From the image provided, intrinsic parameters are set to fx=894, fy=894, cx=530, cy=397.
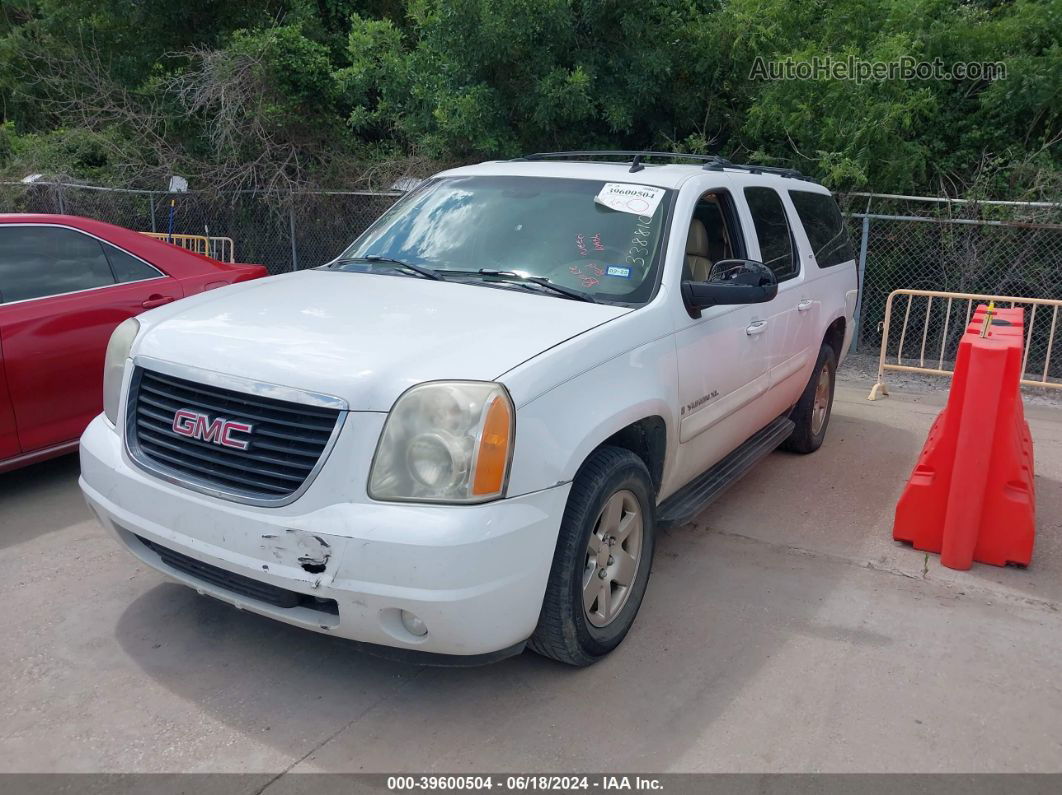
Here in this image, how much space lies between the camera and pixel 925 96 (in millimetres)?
9742

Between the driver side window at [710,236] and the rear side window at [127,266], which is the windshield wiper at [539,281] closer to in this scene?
the driver side window at [710,236]

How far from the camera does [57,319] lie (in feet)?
16.5

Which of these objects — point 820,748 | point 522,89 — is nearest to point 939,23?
point 522,89

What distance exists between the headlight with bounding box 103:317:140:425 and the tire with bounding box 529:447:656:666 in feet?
6.08

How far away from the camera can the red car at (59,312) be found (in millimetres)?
4867

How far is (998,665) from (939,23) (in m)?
8.80

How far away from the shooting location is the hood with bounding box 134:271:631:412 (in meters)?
2.96

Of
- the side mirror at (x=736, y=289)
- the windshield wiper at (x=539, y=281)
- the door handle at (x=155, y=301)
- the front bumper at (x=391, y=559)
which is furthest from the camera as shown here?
the door handle at (x=155, y=301)

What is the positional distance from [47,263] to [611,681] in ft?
13.3

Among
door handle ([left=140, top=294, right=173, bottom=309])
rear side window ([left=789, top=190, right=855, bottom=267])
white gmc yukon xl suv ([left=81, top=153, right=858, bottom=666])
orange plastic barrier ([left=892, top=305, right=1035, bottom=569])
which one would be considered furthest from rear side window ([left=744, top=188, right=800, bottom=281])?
door handle ([left=140, top=294, right=173, bottom=309])

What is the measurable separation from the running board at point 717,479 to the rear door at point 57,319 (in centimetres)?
337

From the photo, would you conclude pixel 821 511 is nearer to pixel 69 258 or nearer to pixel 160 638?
pixel 160 638

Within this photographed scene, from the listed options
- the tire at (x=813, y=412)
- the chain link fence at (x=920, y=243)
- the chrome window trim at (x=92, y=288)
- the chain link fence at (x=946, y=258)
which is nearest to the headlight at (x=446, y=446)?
the chrome window trim at (x=92, y=288)

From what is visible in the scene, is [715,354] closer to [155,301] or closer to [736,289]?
[736,289]
